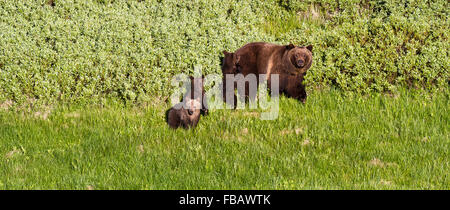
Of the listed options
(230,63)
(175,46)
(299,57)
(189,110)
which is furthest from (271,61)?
(175,46)

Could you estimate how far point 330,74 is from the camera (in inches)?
339

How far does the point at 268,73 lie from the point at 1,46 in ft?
16.0

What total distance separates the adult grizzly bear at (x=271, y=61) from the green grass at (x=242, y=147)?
1.42 ft

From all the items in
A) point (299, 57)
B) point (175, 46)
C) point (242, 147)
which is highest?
point (175, 46)

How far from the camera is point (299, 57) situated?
7.70 metres

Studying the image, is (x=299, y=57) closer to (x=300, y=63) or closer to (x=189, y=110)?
(x=300, y=63)

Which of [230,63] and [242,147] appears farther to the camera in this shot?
[230,63]

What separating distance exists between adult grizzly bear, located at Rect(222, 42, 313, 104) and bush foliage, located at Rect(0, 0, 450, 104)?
566 millimetres

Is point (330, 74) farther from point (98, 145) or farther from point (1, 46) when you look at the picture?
→ point (1, 46)

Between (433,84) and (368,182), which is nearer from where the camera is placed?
(368,182)

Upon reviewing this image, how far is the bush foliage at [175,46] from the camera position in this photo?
843 centimetres

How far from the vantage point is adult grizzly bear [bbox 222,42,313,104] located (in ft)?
25.7

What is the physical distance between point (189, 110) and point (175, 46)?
2290mm

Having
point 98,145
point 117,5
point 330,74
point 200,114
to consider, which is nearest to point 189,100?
point 200,114
